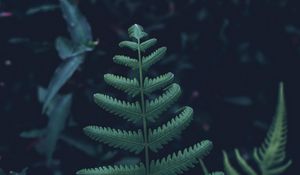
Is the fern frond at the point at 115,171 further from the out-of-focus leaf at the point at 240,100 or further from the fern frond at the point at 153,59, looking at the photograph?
the out-of-focus leaf at the point at 240,100

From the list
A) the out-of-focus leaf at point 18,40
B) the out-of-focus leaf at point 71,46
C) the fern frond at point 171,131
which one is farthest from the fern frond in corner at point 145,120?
the out-of-focus leaf at point 18,40

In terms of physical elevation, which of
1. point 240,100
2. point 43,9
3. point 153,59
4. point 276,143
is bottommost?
point 276,143

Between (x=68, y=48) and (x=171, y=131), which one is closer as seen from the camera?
(x=171, y=131)

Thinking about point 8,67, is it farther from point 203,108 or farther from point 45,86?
point 203,108

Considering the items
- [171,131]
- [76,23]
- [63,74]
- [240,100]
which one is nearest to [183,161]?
[171,131]

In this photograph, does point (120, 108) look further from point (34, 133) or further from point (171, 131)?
point (34, 133)
